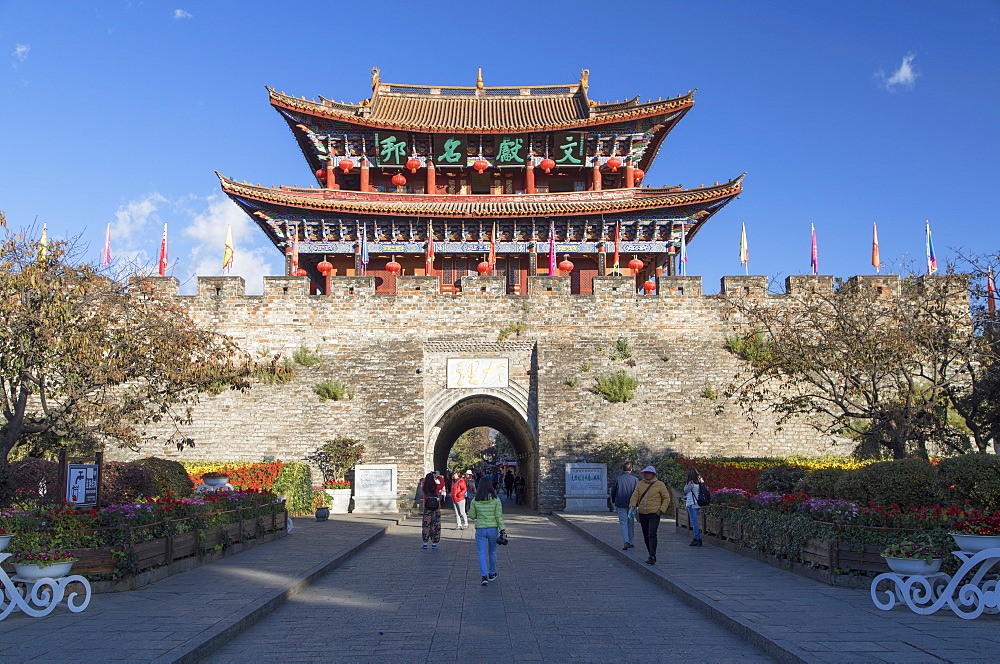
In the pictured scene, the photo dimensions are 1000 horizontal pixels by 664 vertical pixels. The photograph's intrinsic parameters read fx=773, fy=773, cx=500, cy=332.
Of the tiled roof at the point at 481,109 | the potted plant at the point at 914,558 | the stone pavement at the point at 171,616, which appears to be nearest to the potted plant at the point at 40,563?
the stone pavement at the point at 171,616

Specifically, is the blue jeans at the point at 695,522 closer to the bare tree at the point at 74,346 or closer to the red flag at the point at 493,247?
the bare tree at the point at 74,346

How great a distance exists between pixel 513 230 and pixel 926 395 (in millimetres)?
17449

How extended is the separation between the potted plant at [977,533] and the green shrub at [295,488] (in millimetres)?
13991

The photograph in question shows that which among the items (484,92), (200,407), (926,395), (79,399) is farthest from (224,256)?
(926,395)

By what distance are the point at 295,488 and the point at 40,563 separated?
1133 centimetres

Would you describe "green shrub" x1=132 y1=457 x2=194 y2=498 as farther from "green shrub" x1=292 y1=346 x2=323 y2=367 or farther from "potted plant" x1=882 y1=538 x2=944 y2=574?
"potted plant" x1=882 y1=538 x2=944 y2=574

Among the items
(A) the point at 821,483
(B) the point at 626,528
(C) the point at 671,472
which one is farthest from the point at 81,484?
(C) the point at 671,472

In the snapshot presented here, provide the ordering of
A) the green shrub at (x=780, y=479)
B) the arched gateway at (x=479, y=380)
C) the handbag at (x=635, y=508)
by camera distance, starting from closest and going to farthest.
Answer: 1. the handbag at (x=635, y=508)
2. the green shrub at (x=780, y=479)
3. the arched gateway at (x=479, y=380)

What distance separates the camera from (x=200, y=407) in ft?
68.3

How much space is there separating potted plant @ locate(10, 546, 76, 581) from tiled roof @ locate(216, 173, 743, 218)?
21.9 metres

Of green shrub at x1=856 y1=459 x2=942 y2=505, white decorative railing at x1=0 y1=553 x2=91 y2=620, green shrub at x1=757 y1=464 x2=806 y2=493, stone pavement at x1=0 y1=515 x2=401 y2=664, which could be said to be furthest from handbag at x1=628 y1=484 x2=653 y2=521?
white decorative railing at x1=0 y1=553 x2=91 y2=620

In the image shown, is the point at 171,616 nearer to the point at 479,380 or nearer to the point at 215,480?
the point at 215,480

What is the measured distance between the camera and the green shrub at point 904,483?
9.03 m

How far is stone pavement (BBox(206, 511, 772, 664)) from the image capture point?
5.79 m
